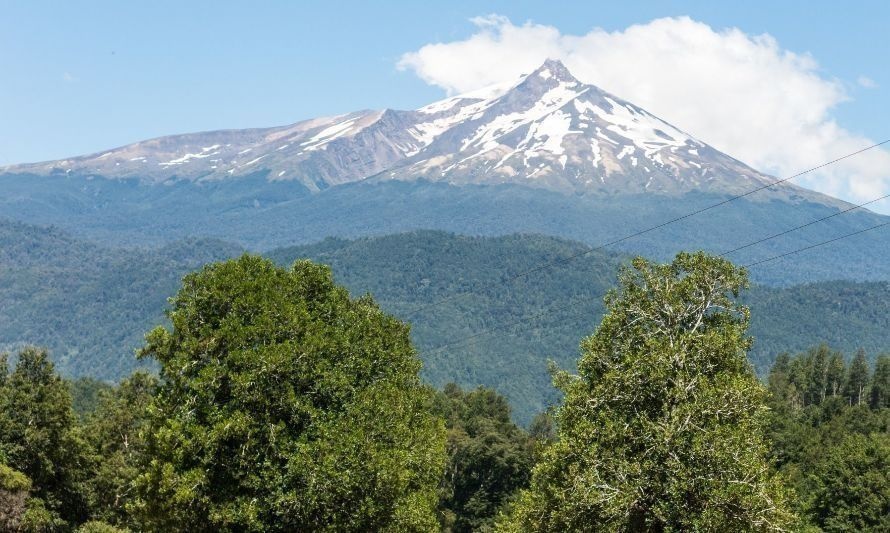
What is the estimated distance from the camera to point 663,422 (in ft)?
69.5

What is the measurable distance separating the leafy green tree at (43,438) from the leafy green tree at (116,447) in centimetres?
162

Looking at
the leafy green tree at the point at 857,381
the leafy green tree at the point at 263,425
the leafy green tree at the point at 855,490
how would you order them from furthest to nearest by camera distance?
1. the leafy green tree at the point at 857,381
2. the leafy green tree at the point at 855,490
3. the leafy green tree at the point at 263,425

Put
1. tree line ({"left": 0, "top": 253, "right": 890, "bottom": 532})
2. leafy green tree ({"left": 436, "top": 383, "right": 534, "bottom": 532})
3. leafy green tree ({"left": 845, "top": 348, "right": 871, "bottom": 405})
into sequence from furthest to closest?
leafy green tree ({"left": 845, "top": 348, "right": 871, "bottom": 405})
leafy green tree ({"left": 436, "top": 383, "right": 534, "bottom": 532})
tree line ({"left": 0, "top": 253, "right": 890, "bottom": 532})

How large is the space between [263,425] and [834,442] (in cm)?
7347

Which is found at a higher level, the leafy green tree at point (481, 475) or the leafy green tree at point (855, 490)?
the leafy green tree at point (855, 490)

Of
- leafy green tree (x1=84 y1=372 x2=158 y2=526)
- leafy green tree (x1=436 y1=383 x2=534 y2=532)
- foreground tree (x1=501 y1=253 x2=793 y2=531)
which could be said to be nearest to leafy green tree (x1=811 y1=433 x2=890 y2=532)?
leafy green tree (x1=436 y1=383 x2=534 y2=532)

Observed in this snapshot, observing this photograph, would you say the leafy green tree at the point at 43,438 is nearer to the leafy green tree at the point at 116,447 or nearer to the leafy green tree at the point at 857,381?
the leafy green tree at the point at 116,447

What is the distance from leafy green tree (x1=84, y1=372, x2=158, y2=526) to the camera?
4681 cm

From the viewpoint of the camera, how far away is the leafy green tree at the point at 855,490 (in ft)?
185

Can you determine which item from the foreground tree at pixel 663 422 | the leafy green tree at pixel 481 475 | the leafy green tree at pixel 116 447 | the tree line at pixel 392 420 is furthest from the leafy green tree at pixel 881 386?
the foreground tree at pixel 663 422

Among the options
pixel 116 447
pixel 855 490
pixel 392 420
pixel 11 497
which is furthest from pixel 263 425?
pixel 855 490

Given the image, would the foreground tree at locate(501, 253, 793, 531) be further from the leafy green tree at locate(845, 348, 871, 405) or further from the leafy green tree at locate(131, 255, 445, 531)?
the leafy green tree at locate(845, 348, 871, 405)

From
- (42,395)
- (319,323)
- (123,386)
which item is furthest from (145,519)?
(123,386)

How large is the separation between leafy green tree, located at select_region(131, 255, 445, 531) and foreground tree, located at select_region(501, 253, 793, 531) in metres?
4.44
